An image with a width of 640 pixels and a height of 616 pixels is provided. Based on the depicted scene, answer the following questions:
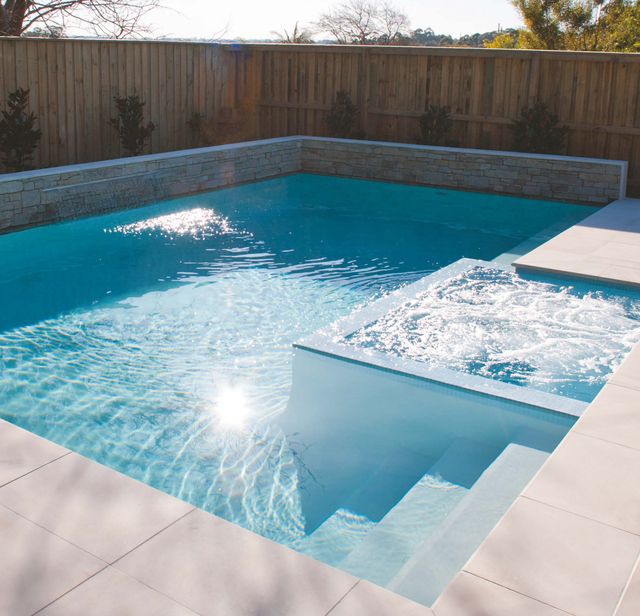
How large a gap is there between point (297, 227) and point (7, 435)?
240 inches

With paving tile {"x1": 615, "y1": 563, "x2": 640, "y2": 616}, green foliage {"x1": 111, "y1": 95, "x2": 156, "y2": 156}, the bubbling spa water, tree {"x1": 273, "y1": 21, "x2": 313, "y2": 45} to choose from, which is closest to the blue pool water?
the bubbling spa water

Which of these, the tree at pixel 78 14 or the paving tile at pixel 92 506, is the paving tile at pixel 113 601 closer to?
the paving tile at pixel 92 506

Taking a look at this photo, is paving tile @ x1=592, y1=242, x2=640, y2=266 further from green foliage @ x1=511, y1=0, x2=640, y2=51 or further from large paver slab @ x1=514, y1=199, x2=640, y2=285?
green foliage @ x1=511, y1=0, x2=640, y2=51

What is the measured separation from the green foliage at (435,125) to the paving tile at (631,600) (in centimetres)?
975

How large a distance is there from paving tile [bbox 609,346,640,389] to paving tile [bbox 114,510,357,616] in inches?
88.0

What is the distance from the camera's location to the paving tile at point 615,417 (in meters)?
3.56

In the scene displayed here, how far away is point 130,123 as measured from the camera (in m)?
10.9

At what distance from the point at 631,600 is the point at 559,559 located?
26cm

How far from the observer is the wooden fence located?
10.4 m

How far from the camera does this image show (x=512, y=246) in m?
8.62

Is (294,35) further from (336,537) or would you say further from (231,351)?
(336,537)

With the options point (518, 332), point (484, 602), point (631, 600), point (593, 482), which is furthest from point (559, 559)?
point (518, 332)

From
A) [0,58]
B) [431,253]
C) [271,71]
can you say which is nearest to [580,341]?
[431,253]

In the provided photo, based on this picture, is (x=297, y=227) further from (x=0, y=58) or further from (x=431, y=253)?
(x=0, y=58)
